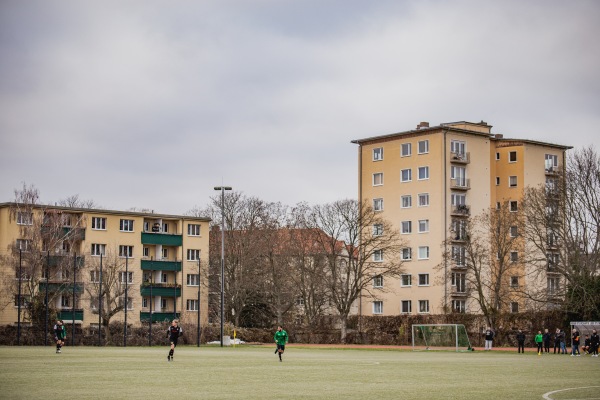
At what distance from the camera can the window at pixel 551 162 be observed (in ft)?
350

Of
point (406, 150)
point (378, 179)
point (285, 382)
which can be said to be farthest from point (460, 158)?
point (285, 382)

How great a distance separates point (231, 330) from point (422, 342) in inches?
750

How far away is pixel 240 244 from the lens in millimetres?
102938

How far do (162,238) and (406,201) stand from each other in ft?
95.8

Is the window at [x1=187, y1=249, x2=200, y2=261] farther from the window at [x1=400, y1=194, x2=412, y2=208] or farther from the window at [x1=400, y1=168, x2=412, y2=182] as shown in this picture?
the window at [x1=400, y1=168, x2=412, y2=182]

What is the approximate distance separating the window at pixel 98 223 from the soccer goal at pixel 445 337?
43255mm

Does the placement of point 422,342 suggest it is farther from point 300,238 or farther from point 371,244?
point 300,238

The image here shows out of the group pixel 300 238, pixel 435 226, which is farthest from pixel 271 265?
pixel 435 226

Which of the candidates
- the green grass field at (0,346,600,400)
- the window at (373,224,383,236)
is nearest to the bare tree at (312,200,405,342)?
the window at (373,224,383,236)

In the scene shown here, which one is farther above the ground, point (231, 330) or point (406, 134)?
point (406, 134)

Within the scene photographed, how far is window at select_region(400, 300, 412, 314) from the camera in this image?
3962 inches

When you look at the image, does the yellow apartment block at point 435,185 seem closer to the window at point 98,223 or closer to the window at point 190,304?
the window at point 190,304

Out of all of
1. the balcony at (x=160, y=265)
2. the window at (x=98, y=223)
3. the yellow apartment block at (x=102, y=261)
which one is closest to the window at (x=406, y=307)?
the yellow apartment block at (x=102, y=261)

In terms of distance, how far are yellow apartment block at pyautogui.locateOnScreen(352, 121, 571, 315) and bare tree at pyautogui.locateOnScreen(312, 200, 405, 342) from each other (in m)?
3.60
